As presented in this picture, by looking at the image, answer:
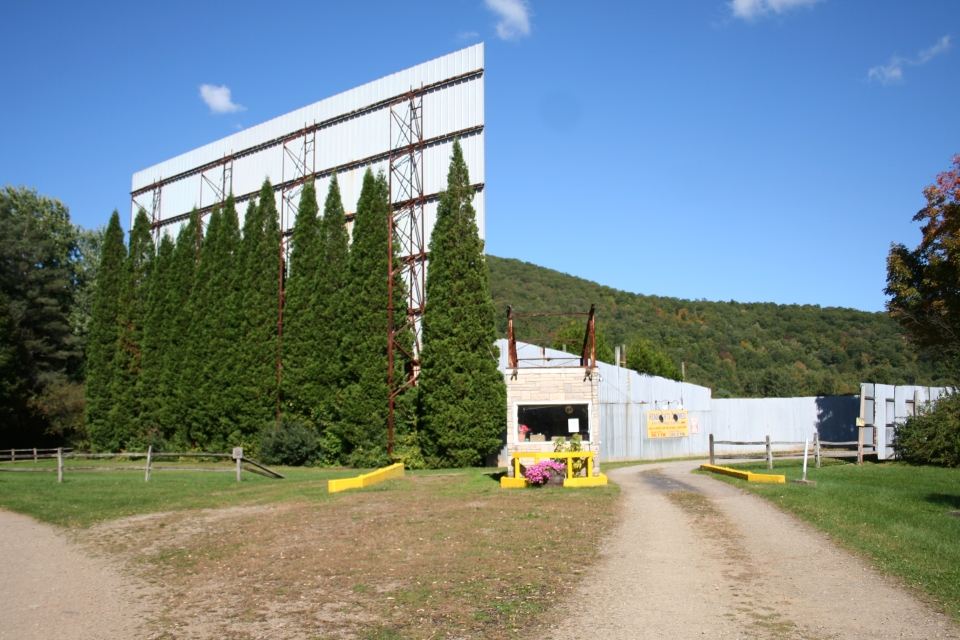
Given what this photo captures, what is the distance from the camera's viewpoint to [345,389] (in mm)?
28562

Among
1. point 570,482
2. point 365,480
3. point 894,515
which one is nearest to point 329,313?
point 365,480

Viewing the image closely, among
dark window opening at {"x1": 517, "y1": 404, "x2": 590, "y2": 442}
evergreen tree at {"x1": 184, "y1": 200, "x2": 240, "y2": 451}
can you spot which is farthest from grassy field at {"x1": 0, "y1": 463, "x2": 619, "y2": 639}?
evergreen tree at {"x1": 184, "y1": 200, "x2": 240, "y2": 451}

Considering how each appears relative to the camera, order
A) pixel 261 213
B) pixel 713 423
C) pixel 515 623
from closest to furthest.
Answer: pixel 515 623, pixel 261 213, pixel 713 423

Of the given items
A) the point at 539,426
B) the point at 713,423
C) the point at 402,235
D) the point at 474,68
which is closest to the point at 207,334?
the point at 402,235

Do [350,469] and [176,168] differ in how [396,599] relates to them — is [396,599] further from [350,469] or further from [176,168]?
[176,168]

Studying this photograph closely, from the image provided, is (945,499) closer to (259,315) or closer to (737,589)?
(737,589)

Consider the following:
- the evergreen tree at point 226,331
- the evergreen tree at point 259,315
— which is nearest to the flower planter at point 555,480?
the evergreen tree at point 259,315

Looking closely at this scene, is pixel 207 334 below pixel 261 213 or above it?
below

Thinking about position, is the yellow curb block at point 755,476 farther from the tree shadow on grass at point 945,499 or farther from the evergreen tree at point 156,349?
the evergreen tree at point 156,349

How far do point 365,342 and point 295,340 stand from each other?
446 centimetres

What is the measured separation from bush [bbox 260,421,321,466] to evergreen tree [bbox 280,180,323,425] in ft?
2.10

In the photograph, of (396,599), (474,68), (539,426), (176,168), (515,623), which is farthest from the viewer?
(176,168)

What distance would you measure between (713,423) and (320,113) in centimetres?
2386

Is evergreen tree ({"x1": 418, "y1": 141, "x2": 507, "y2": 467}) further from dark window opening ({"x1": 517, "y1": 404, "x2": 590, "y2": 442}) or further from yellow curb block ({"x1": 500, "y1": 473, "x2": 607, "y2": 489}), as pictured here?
yellow curb block ({"x1": 500, "y1": 473, "x2": 607, "y2": 489})
